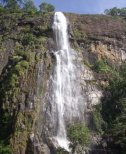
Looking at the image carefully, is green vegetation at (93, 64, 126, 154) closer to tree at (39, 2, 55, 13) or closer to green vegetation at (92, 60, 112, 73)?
green vegetation at (92, 60, 112, 73)

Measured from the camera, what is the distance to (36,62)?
138 ft

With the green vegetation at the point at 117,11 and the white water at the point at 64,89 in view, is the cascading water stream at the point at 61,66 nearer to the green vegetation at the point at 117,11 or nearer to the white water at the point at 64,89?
the white water at the point at 64,89

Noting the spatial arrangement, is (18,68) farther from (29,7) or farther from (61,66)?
(29,7)

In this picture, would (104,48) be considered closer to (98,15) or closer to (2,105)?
(98,15)

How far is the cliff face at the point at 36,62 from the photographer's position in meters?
37.2

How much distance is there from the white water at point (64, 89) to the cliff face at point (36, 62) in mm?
783

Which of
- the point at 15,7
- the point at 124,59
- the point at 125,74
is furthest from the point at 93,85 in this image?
the point at 15,7

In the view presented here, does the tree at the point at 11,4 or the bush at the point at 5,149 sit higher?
the tree at the point at 11,4

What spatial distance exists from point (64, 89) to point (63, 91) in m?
0.32

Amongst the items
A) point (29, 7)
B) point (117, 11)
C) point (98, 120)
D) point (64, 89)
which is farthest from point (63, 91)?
point (117, 11)

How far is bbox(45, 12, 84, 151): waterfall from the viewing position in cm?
3894

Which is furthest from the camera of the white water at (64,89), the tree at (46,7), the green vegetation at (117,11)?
the green vegetation at (117,11)

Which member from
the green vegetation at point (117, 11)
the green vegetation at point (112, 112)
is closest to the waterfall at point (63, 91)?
the green vegetation at point (112, 112)

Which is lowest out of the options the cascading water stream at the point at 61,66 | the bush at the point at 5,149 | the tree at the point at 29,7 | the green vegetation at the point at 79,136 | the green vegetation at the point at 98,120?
the bush at the point at 5,149
